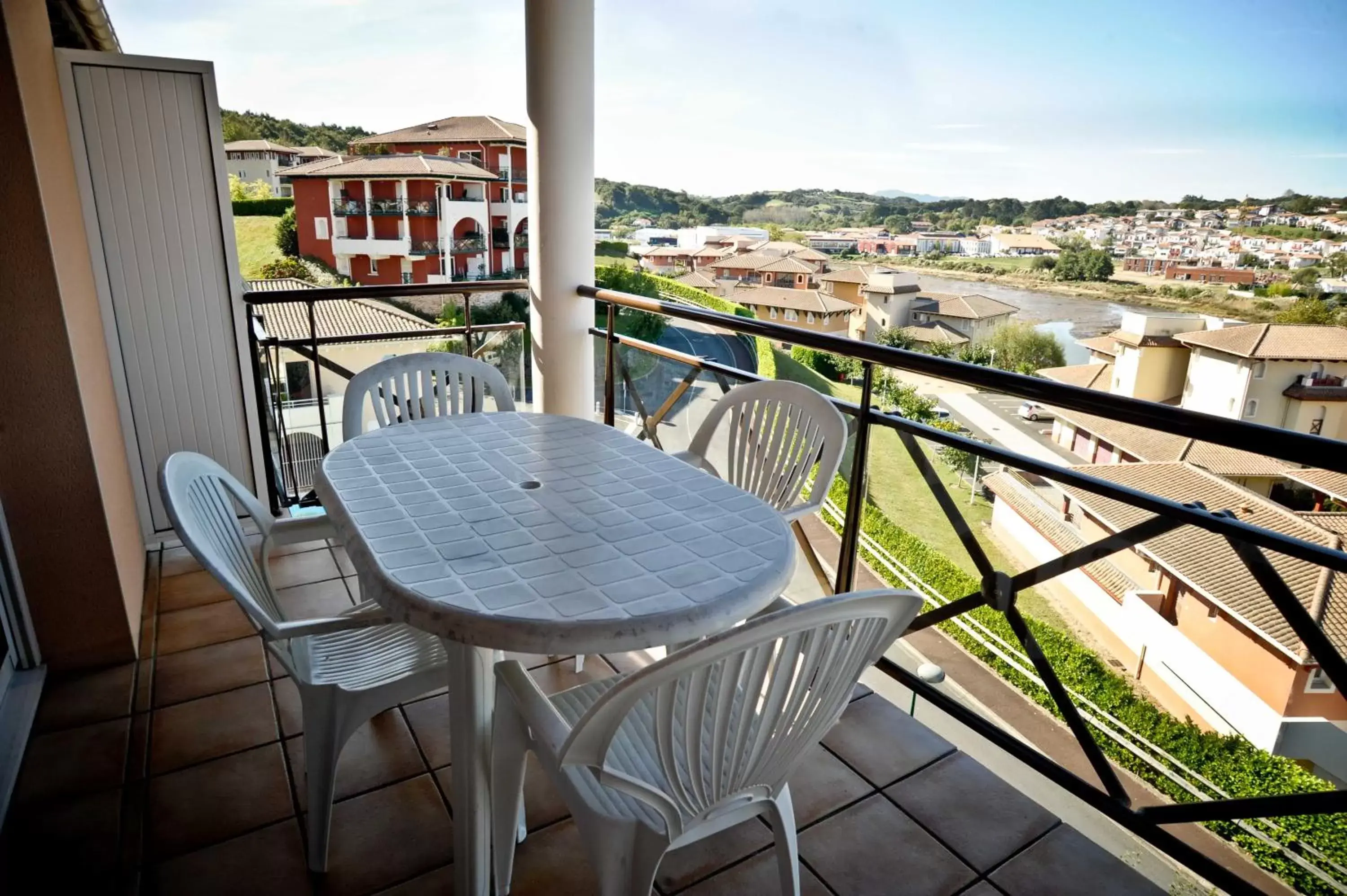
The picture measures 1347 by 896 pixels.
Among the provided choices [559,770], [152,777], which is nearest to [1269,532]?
[559,770]

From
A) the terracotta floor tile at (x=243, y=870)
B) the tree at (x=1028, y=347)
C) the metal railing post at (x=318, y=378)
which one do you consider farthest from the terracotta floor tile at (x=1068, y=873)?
the tree at (x=1028, y=347)

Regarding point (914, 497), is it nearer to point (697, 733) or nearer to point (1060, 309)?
point (1060, 309)

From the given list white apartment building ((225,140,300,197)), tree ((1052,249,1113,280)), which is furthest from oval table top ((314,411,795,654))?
tree ((1052,249,1113,280))

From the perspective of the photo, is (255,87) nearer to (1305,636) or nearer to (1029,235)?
(1029,235)

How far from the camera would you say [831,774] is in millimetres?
1889

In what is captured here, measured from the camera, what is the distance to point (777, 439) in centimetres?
220

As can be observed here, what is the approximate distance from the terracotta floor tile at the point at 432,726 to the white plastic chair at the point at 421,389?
0.84 meters

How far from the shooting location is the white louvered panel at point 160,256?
2.75m

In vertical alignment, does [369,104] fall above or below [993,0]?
below

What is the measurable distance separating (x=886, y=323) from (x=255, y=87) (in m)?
7.01

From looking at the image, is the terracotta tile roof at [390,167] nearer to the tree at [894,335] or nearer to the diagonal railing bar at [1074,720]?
the tree at [894,335]

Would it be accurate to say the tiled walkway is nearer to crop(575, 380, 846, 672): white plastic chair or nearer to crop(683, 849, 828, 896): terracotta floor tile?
crop(683, 849, 828, 896): terracotta floor tile

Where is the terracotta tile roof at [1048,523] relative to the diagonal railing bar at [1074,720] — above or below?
below

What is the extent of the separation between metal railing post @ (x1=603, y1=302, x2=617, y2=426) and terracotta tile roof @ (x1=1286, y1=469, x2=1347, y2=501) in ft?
9.70
